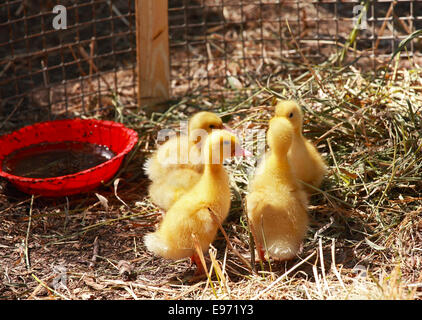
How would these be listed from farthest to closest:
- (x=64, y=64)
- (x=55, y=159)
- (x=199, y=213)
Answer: (x=64, y=64)
(x=55, y=159)
(x=199, y=213)

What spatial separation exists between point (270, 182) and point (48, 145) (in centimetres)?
140

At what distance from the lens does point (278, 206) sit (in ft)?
7.86

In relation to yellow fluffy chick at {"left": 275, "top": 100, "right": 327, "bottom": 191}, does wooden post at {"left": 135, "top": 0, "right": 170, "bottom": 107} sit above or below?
above

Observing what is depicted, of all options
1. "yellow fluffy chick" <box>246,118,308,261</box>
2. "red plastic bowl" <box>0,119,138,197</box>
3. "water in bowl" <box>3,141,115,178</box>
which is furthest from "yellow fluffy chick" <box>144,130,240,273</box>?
"water in bowl" <box>3,141,115,178</box>

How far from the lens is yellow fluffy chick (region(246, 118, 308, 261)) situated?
2.40m

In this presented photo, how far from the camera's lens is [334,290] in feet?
7.49

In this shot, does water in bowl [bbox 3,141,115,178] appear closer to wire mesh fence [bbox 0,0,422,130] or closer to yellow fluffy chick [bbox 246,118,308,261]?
wire mesh fence [bbox 0,0,422,130]

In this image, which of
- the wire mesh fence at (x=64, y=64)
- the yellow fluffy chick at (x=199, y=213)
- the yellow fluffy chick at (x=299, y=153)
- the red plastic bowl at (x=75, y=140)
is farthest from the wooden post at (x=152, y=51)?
the yellow fluffy chick at (x=199, y=213)

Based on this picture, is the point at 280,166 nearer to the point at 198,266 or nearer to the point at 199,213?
the point at 199,213

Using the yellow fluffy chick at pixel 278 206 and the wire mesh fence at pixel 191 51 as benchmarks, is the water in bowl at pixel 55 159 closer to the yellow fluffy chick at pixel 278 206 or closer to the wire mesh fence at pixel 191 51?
the wire mesh fence at pixel 191 51

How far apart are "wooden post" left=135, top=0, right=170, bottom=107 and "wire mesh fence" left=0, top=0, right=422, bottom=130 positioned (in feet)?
0.29

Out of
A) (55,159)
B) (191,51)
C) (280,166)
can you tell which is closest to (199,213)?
(280,166)

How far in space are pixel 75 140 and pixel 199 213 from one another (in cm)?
124

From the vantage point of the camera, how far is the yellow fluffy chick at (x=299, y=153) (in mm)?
2689
